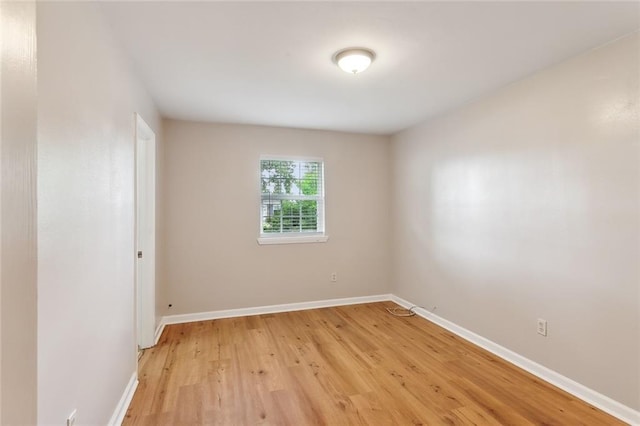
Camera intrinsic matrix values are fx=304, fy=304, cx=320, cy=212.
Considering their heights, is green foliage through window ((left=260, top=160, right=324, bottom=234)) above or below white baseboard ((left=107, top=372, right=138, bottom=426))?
above

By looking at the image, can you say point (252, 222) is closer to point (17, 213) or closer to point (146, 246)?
point (146, 246)

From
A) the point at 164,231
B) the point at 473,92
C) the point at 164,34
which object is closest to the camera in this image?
the point at 164,34

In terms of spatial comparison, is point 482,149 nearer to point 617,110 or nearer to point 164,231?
point 617,110

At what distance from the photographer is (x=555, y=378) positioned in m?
2.29

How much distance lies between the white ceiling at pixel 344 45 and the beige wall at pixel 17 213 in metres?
1.38

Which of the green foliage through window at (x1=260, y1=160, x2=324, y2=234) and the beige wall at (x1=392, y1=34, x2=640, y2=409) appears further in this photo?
the green foliage through window at (x1=260, y1=160, x2=324, y2=234)

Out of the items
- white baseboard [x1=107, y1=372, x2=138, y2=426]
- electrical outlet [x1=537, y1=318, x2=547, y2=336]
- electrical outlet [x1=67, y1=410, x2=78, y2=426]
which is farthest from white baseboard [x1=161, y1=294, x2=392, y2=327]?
electrical outlet [x1=67, y1=410, x2=78, y2=426]

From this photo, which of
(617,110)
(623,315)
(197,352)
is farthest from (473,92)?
(197,352)

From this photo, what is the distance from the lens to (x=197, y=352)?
2.85 metres

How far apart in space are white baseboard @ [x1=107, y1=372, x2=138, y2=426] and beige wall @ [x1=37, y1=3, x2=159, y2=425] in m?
0.06

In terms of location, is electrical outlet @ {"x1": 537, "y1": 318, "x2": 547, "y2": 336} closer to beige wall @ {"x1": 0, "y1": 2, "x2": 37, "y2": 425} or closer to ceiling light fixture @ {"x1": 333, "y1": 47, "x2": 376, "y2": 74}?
ceiling light fixture @ {"x1": 333, "y1": 47, "x2": 376, "y2": 74}

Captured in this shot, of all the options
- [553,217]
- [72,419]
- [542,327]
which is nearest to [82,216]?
[72,419]

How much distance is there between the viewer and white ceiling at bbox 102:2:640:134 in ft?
5.44

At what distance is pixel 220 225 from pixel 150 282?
1065mm
